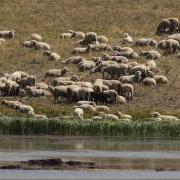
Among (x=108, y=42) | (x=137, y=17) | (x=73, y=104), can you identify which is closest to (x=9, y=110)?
(x=73, y=104)

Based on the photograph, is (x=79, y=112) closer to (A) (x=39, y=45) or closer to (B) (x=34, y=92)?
(B) (x=34, y=92)

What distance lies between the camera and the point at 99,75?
208 ft

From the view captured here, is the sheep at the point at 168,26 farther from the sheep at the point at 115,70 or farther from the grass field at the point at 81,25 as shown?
the sheep at the point at 115,70

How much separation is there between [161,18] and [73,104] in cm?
2390

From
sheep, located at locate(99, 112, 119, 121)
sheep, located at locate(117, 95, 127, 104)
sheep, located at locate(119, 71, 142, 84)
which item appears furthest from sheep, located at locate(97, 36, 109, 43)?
sheep, located at locate(99, 112, 119, 121)

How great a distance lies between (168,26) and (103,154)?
39562 mm

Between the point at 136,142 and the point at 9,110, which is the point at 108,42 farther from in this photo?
the point at 136,142

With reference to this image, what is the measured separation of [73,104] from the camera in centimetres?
5719

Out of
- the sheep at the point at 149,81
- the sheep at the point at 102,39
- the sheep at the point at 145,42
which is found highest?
the sheep at the point at 102,39

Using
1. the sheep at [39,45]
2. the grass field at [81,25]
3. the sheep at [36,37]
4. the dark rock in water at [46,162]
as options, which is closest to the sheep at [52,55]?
the grass field at [81,25]

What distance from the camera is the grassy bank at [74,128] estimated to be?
149ft

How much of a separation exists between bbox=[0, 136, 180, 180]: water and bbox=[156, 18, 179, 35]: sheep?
3056 centimetres

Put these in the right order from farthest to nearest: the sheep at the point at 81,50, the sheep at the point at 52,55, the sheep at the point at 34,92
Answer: the sheep at the point at 81,50
the sheep at the point at 52,55
the sheep at the point at 34,92

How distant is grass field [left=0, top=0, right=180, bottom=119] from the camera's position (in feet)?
208
